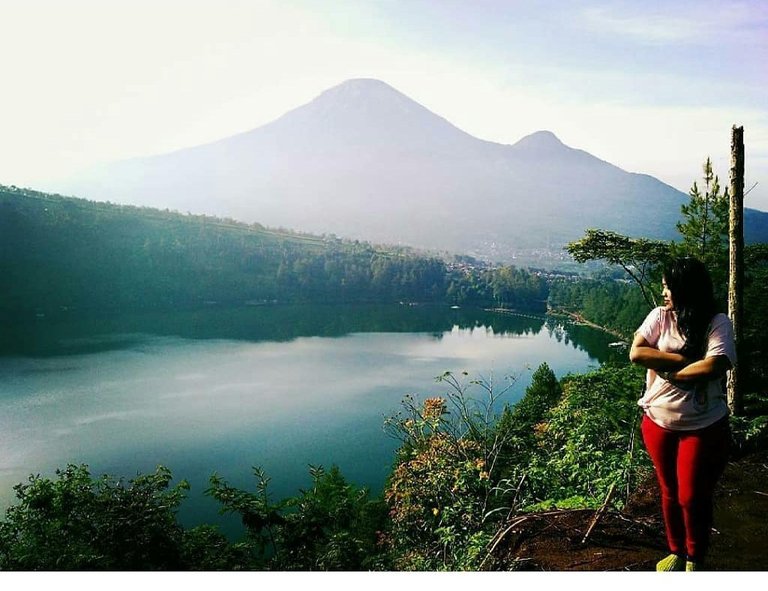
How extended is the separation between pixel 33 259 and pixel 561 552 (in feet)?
67.0

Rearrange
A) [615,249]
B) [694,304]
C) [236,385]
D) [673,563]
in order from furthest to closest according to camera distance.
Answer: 1. [236,385]
2. [615,249]
3. [673,563]
4. [694,304]

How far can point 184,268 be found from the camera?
2962cm

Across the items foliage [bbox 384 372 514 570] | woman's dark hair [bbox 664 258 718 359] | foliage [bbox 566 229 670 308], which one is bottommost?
foliage [bbox 384 372 514 570]

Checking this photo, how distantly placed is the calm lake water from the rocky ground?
3.46m

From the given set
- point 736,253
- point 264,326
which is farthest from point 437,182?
point 264,326

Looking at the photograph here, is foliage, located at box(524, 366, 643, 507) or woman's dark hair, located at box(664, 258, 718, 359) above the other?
woman's dark hair, located at box(664, 258, 718, 359)

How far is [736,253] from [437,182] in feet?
17.3

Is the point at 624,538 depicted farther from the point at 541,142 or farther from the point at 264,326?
the point at 264,326

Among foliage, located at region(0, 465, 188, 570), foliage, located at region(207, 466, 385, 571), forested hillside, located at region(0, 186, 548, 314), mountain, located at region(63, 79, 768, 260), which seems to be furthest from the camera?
forested hillside, located at region(0, 186, 548, 314)

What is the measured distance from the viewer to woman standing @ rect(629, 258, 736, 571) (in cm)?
149

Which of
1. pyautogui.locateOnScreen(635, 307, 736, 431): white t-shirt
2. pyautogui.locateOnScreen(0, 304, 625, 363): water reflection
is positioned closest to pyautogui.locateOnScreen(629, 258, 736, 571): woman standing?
pyautogui.locateOnScreen(635, 307, 736, 431): white t-shirt

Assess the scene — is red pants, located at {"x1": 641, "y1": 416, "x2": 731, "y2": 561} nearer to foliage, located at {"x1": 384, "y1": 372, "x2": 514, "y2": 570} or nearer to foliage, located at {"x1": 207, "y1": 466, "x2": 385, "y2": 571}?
foliage, located at {"x1": 384, "y1": 372, "x2": 514, "y2": 570}

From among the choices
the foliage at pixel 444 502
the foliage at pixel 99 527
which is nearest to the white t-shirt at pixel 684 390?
the foliage at pixel 444 502

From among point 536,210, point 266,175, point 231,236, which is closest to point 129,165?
point 231,236
